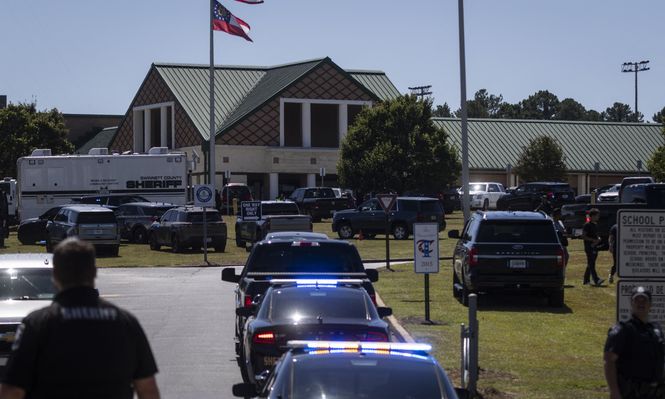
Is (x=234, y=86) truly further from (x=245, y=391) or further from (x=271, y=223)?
(x=245, y=391)

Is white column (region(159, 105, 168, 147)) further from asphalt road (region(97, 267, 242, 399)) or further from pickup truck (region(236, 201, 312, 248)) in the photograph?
asphalt road (region(97, 267, 242, 399))

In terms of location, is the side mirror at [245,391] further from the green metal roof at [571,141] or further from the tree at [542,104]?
the tree at [542,104]

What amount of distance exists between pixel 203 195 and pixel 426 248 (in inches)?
697

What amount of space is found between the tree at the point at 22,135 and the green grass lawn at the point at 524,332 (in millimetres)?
50188

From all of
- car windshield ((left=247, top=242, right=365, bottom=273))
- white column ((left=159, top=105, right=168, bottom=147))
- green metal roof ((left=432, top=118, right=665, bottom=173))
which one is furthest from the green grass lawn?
white column ((left=159, top=105, right=168, bottom=147))

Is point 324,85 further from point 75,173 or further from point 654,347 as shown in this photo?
point 654,347

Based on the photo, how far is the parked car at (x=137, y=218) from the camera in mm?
45594

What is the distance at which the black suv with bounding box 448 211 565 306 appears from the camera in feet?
70.4

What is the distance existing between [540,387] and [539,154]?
2595 inches

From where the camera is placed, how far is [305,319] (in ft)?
39.3

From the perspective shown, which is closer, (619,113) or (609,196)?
(609,196)

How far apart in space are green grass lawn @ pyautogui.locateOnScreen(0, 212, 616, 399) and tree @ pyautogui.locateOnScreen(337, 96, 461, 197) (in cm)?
3337

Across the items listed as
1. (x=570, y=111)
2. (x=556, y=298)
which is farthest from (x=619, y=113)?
(x=556, y=298)

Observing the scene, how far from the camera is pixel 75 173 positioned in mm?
53250
